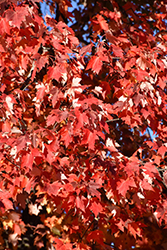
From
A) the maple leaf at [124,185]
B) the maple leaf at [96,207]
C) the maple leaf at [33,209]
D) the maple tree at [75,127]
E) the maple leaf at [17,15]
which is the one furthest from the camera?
the maple leaf at [33,209]

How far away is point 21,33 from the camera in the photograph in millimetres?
2811

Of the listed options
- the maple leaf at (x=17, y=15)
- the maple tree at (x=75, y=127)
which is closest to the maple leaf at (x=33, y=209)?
the maple tree at (x=75, y=127)

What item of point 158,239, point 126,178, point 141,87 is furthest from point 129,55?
point 158,239

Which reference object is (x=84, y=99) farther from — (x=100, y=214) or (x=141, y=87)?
(x=100, y=214)

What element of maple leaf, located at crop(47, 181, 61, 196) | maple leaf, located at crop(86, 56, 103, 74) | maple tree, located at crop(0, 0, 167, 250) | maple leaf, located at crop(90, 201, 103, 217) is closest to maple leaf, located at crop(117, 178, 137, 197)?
maple tree, located at crop(0, 0, 167, 250)

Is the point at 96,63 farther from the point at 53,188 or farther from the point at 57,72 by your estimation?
the point at 53,188

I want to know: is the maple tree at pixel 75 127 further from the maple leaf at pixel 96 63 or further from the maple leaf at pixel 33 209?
the maple leaf at pixel 33 209

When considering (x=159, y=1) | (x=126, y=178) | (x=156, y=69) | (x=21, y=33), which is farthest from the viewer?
(x=159, y=1)

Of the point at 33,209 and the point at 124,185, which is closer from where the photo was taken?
the point at 124,185

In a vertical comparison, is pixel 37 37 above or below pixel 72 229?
above

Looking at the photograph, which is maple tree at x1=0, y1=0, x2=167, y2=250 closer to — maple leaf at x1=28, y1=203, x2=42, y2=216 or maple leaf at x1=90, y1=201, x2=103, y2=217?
maple leaf at x1=90, y1=201, x2=103, y2=217

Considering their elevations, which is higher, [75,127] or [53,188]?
[75,127]

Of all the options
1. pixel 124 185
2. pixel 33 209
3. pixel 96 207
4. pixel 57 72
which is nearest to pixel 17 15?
pixel 57 72

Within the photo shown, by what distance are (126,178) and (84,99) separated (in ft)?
2.94
